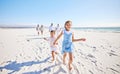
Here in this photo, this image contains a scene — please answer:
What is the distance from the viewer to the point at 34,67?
4.78m

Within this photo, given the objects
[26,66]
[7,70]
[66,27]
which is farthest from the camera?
[26,66]

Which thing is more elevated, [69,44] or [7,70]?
[69,44]

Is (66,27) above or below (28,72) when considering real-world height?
above

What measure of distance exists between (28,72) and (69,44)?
182cm

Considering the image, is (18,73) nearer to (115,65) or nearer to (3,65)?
(3,65)

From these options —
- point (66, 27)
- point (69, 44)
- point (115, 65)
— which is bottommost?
point (115, 65)

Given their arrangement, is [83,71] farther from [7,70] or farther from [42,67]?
[7,70]

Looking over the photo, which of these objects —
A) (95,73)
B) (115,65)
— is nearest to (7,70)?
(95,73)

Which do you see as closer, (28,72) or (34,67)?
(28,72)

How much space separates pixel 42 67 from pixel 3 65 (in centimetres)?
173

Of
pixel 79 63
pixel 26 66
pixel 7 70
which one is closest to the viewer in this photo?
pixel 7 70

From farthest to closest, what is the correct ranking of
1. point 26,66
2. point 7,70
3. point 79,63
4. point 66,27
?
point 79,63 → point 26,66 → point 7,70 → point 66,27

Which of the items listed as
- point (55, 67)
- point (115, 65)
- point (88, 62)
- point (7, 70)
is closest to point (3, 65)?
point (7, 70)

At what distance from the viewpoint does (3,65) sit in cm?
505
